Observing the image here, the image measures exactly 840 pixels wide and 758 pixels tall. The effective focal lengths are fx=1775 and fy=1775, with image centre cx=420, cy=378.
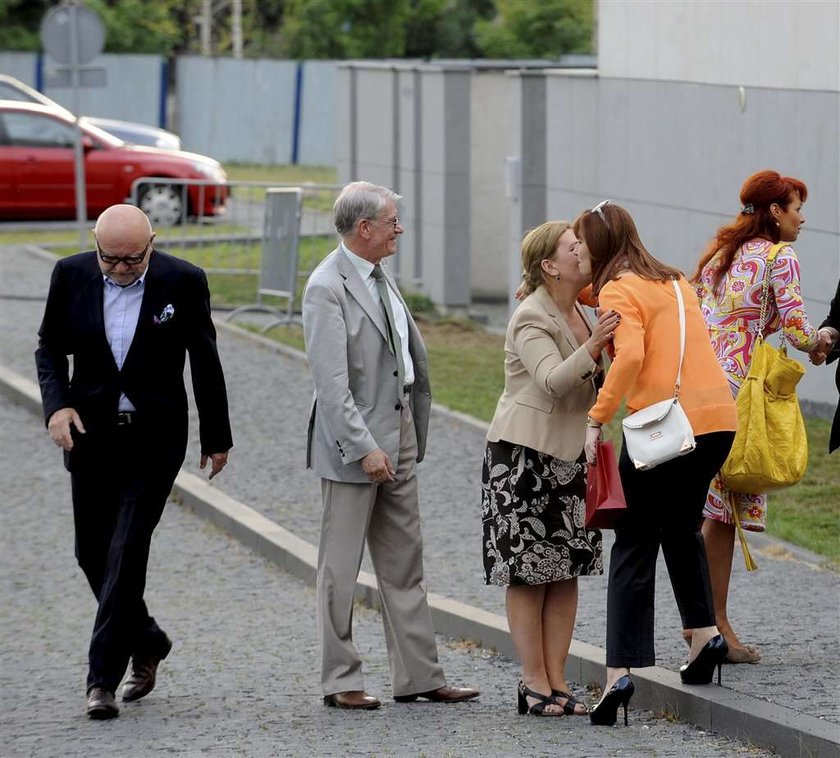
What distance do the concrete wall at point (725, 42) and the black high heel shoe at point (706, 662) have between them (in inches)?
265

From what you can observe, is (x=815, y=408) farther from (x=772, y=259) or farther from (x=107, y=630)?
(x=107, y=630)

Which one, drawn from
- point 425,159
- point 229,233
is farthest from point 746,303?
point 229,233

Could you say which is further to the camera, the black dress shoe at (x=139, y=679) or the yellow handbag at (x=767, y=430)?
the black dress shoe at (x=139, y=679)

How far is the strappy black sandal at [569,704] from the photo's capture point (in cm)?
625

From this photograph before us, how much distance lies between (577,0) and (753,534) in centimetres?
3064

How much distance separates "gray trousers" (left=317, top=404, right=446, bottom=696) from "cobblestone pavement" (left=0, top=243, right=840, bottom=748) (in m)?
0.99

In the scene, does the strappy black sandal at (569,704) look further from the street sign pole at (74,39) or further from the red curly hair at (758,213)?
the street sign pole at (74,39)

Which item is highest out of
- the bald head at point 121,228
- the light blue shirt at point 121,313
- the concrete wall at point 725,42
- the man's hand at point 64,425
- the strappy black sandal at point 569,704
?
the concrete wall at point 725,42

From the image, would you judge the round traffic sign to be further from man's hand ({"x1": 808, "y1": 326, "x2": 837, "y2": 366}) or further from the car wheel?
man's hand ({"x1": 808, "y1": 326, "x2": 837, "y2": 366})

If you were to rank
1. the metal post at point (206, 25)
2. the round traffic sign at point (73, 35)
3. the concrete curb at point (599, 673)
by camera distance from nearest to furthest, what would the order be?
the concrete curb at point (599, 673) → the round traffic sign at point (73, 35) → the metal post at point (206, 25)

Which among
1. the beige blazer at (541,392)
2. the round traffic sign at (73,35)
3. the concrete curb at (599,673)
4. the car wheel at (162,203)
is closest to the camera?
the concrete curb at (599,673)

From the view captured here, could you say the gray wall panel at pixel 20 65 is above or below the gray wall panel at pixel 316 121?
above

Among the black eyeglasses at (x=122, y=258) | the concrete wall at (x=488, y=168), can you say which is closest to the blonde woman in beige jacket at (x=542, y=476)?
the black eyeglasses at (x=122, y=258)

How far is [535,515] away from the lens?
6223 mm
